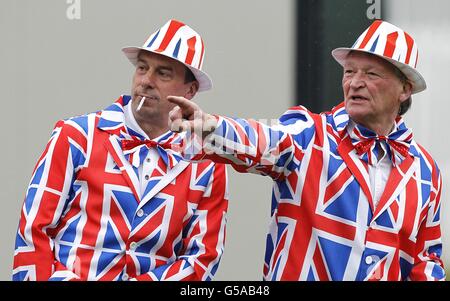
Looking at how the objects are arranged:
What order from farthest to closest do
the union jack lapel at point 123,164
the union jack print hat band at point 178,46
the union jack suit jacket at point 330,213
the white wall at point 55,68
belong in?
the white wall at point 55,68 < the union jack print hat band at point 178,46 < the union jack lapel at point 123,164 < the union jack suit jacket at point 330,213

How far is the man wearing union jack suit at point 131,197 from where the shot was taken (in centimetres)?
420

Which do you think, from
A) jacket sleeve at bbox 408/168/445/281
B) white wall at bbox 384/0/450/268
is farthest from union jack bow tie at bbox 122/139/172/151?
white wall at bbox 384/0/450/268

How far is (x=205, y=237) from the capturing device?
4348 millimetres

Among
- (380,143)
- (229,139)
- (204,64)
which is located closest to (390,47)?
(380,143)

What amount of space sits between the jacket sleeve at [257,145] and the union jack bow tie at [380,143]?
179 millimetres

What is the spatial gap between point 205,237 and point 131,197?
1.00 ft

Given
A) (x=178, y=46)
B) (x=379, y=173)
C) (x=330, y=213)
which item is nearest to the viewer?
(x=330, y=213)

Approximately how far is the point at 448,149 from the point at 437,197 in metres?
1.80

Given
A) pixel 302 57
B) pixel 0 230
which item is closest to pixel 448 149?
pixel 302 57

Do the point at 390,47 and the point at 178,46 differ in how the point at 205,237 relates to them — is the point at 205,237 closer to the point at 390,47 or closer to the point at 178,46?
the point at 178,46

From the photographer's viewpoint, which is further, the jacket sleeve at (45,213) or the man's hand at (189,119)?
the jacket sleeve at (45,213)

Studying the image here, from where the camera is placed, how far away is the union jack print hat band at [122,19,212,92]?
437cm

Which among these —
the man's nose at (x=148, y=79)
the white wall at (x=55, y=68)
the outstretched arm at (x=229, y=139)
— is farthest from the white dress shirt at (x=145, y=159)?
the white wall at (x=55, y=68)

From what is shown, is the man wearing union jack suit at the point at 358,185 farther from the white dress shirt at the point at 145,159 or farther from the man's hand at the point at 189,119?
the white dress shirt at the point at 145,159
